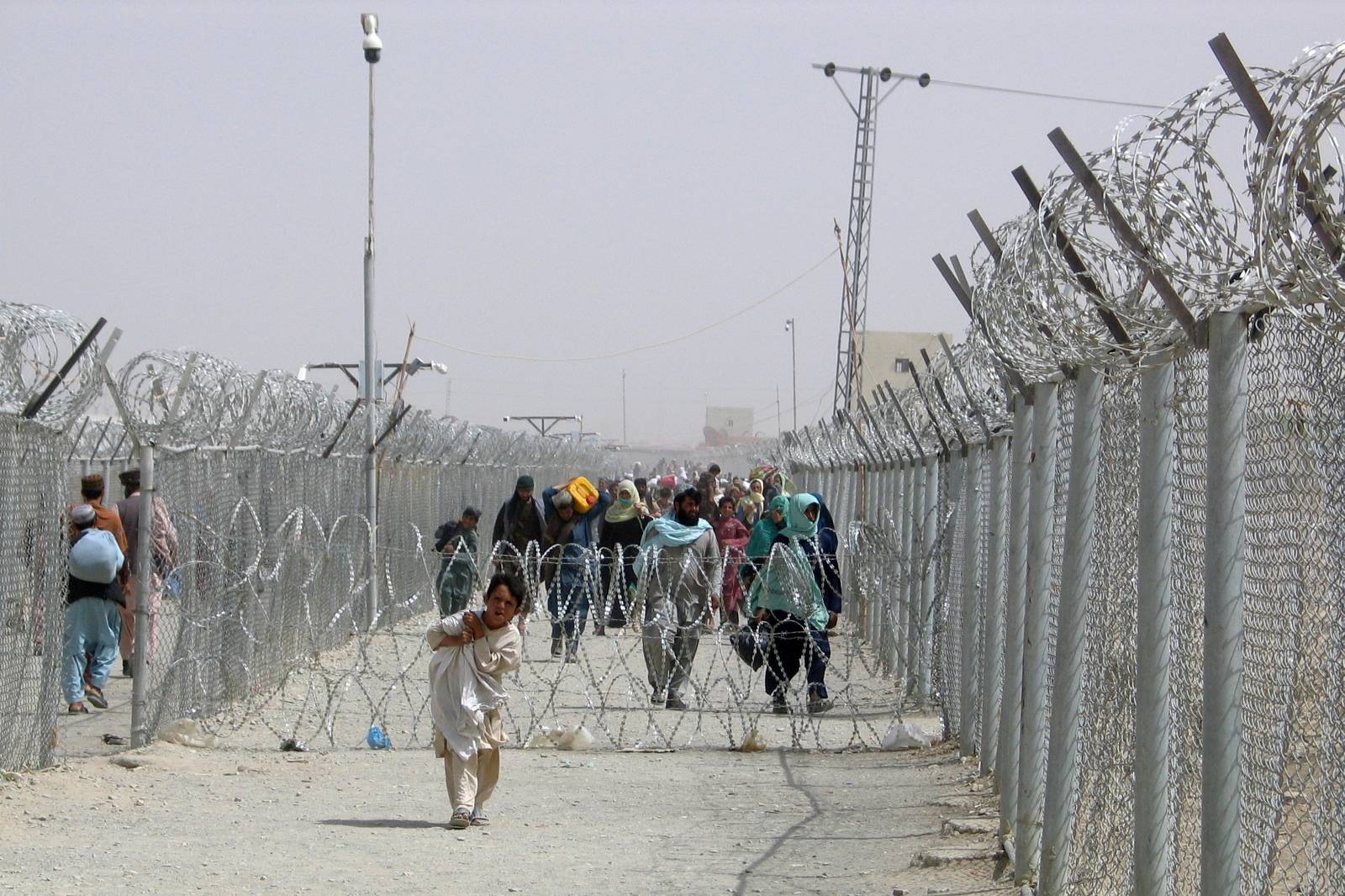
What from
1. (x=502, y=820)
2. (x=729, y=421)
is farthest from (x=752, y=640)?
(x=729, y=421)

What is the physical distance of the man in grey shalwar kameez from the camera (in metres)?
11.0

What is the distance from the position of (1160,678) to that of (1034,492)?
1918 millimetres

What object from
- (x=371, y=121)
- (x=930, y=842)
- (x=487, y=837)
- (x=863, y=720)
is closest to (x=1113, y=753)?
(x=930, y=842)

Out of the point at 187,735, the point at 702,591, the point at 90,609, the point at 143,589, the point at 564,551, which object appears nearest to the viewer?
the point at 143,589

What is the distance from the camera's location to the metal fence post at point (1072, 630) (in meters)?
5.29

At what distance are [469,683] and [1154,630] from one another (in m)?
3.72

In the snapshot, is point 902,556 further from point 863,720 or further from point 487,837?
point 487,837

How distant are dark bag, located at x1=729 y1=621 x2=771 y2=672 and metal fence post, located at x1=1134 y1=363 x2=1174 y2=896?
548 centimetres

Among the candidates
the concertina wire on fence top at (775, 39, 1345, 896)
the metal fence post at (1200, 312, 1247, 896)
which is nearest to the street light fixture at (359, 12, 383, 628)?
the concertina wire on fence top at (775, 39, 1345, 896)

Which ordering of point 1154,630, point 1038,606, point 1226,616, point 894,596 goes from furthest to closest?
point 894,596
point 1038,606
point 1154,630
point 1226,616

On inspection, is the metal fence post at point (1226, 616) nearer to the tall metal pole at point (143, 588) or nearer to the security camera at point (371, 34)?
the tall metal pole at point (143, 588)

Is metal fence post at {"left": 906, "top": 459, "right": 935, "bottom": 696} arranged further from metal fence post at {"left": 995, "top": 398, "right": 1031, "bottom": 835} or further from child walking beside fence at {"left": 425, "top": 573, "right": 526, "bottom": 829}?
child walking beside fence at {"left": 425, "top": 573, "right": 526, "bottom": 829}

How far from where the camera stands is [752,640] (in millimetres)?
10617

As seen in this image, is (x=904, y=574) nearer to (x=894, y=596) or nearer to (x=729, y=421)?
(x=894, y=596)
